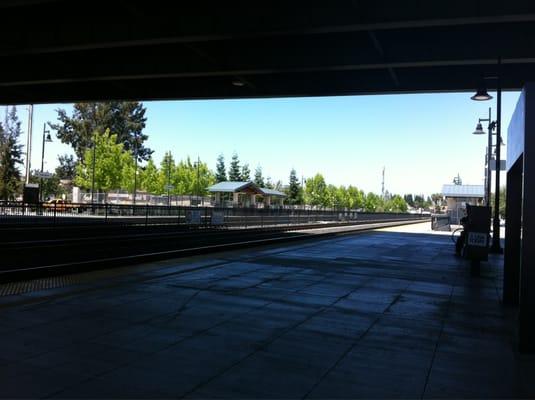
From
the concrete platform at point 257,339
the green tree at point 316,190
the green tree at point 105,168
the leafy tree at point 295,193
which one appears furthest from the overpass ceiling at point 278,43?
the leafy tree at point 295,193

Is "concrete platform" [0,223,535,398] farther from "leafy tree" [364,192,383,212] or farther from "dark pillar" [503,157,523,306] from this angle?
"leafy tree" [364,192,383,212]

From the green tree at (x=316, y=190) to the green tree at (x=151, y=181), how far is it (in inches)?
1612

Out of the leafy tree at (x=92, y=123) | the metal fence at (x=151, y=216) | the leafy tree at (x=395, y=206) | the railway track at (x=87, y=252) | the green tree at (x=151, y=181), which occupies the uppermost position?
the leafy tree at (x=92, y=123)

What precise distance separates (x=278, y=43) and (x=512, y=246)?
996cm

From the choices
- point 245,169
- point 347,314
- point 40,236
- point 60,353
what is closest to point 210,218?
point 40,236

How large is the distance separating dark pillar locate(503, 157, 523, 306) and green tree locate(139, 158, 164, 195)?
75.6 metres

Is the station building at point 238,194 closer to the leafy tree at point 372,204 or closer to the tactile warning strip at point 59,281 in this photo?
the tactile warning strip at point 59,281

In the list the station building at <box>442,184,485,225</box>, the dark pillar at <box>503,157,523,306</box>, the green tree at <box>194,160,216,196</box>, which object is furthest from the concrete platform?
the green tree at <box>194,160,216,196</box>

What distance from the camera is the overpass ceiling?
12.2 meters

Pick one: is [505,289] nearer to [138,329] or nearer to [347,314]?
[347,314]

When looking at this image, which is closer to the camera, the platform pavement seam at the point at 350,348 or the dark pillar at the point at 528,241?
the platform pavement seam at the point at 350,348

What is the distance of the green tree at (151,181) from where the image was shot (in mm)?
80375

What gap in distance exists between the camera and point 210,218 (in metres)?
29.4

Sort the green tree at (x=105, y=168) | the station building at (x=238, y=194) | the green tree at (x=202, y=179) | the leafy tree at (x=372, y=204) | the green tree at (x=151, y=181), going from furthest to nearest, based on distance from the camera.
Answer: the leafy tree at (x=372, y=204)
the green tree at (x=202, y=179)
the green tree at (x=151, y=181)
the green tree at (x=105, y=168)
the station building at (x=238, y=194)
